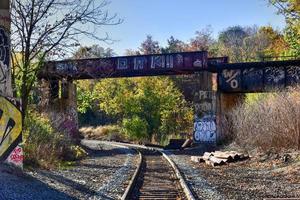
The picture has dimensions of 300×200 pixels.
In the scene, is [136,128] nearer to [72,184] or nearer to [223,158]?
[223,158]

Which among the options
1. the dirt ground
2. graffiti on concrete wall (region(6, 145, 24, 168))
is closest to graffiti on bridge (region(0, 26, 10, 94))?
graffiti on concrete wall (region(6, 145, 24, 168))

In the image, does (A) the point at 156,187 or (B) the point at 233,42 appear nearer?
(A) the point at 156,187

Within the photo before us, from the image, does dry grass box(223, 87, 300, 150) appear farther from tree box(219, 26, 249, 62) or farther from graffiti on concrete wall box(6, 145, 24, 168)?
tree box(219, 26, 249, 62)

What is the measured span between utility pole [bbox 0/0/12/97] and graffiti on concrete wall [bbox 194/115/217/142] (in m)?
25.9

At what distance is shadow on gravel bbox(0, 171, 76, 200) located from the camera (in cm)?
1026

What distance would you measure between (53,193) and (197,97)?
27715 mm

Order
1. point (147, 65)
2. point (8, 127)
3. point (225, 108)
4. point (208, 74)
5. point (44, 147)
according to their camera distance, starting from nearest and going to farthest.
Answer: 1. point (8, 127)
2. point (44, 147)
3. point (208, 74)
4. point (147, 65)
5. point (225, 108)

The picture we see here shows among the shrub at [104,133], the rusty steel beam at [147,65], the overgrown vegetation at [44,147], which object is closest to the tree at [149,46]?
the shrub at [104,133]

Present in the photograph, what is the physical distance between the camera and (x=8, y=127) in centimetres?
1336

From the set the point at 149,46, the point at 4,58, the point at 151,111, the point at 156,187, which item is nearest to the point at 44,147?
the point at 4,58

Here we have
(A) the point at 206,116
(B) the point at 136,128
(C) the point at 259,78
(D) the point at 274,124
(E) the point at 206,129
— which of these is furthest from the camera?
(B) the point at 136,128

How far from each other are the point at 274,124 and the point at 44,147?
9131mm

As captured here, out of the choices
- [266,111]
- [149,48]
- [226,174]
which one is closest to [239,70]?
[266,111]

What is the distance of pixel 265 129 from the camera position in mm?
20922
